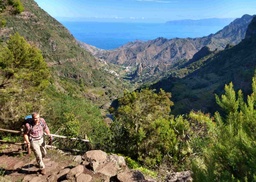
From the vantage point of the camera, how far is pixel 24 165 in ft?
33.1

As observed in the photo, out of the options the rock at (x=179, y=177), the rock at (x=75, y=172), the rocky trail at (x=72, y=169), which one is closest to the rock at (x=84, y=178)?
the rocky trail at (x=72, y=169)

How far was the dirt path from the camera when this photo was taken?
926cm

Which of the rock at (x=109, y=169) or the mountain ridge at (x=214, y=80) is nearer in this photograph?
the rock at (x=109, y=169)

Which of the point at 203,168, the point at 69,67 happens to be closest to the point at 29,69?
the point at 203,168

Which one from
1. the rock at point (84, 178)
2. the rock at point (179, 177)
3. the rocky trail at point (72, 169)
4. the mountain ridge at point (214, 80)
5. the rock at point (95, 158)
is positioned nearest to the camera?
the rock at point (84, 178)

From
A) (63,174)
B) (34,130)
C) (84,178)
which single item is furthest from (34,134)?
(84,178)

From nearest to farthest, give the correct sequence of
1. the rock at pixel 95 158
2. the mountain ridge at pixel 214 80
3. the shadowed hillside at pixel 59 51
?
the rock at pixel 95 158
the mountain ridge at pixel 214 80
the shadowed hillside at pixel 59 51

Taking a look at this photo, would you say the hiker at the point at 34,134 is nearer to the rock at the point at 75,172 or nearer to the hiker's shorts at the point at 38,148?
the hiker's shorts at the point at 38,148

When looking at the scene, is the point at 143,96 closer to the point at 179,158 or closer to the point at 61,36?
the point at 179,158

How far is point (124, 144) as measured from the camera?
701 inches

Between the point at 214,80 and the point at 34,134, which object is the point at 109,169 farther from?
the point at 214,80

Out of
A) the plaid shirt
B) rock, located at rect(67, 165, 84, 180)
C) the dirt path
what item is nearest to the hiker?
the plaid shirt

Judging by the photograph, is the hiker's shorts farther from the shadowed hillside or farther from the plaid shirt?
the shadowed hillside

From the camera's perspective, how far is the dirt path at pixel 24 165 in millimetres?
9258
